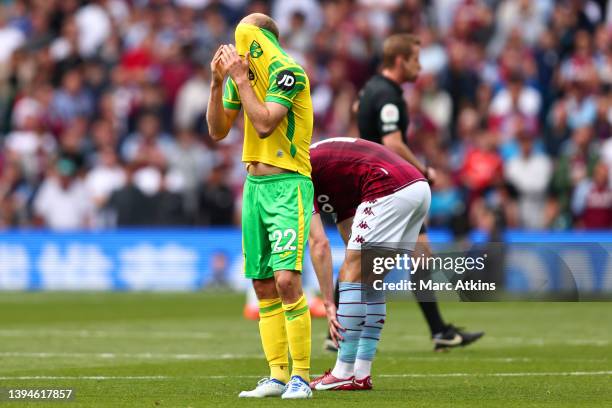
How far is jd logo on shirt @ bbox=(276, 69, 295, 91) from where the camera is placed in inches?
350

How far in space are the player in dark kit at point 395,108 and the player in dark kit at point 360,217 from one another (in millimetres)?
2352

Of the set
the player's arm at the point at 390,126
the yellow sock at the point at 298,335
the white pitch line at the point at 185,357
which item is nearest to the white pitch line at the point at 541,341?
the white pitch line at the point at 185,357

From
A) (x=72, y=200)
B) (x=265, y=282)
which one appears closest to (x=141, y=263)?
(x=72, y=200)

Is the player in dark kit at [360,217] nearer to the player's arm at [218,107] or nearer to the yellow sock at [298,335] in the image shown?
the yellow sock at [298,335]

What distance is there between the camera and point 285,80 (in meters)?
8.91

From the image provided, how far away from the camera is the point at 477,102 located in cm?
2420

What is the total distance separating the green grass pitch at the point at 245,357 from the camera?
29.9ft

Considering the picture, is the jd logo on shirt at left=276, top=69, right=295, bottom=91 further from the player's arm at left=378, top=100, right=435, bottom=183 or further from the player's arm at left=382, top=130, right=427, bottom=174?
the player's arm at left=378, top=100, right=435, bottom=183

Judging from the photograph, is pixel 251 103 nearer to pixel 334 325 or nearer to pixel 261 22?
pixel 261 22

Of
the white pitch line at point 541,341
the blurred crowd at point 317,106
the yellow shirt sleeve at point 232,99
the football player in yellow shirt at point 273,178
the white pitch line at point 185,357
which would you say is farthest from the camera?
the blurred crowd at point 317,106

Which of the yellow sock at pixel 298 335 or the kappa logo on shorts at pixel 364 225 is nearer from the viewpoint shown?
the yellow sock at pixel 298 335

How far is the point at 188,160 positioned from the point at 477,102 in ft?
16.8

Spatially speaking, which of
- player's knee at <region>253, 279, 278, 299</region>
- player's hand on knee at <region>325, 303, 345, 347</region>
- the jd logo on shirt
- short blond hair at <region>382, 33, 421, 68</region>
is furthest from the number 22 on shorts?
short blond hair at <region>382, 33, 421, 68</region>

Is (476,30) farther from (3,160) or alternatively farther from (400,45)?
(400,45)
